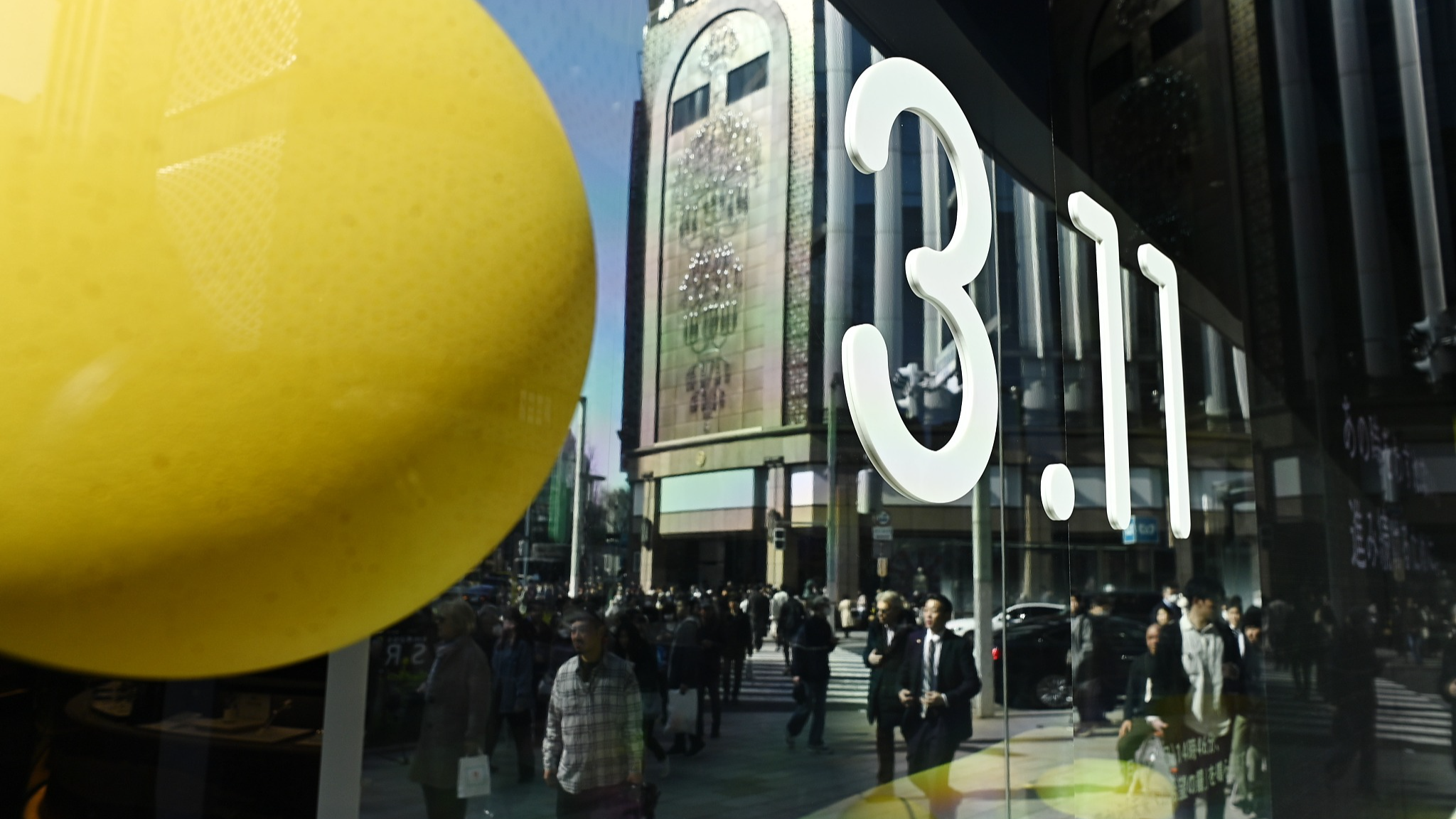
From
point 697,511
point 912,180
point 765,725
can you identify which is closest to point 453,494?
point 697,511

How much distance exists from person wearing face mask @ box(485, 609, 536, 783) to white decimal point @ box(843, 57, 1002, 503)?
122 centimetres

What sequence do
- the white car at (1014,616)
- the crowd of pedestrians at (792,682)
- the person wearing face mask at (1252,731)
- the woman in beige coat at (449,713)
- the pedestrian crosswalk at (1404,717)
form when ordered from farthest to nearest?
1. the pedestrian crosswalk at (1404,717)
2. the person wearing face mask at (1252,731)
3. the white car at (1014,616)
4. the crowd of pedestrians at (792,682)
5. the woman in beige coat at (449,713)

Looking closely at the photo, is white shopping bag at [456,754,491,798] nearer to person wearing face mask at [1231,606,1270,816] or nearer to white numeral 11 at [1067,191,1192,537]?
white numeral 11 at [1067,191,1192,537]

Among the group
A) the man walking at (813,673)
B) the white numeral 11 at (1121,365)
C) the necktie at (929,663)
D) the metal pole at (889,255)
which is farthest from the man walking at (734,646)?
the white numeral 11 at (1121,365)

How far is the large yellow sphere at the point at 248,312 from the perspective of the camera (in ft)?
2.59

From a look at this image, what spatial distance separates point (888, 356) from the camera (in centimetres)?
323

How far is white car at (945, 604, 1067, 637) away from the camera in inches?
142

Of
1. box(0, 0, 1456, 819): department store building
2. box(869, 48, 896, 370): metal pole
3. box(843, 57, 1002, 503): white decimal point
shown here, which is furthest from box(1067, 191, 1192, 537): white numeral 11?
box(869, 48, 896, 370): metal pole

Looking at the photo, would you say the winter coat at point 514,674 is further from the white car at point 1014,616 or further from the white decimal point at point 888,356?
the white car at point 1014,616

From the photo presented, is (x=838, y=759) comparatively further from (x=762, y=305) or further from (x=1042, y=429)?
(x=1042, y=429)

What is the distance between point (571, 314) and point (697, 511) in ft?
5.38

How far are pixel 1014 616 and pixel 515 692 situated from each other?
2.50m

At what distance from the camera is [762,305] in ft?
9.68

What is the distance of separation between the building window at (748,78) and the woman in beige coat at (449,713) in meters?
1.68
